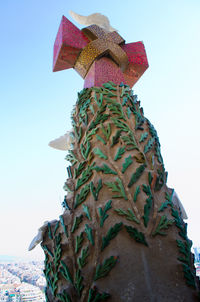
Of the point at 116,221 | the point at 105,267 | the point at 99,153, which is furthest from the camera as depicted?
the point at 99,153

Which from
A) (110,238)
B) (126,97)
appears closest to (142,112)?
(126,97)

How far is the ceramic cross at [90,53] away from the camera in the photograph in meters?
2.49

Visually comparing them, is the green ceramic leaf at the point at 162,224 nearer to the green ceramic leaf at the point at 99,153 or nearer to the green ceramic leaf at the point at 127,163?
the green ceramic leaf at the point at 127,163

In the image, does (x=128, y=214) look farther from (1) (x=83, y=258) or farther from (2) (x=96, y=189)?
(1) (x=83, y=258)

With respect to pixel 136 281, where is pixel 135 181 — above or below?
above

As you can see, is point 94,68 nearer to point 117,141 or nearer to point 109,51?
point 109,51

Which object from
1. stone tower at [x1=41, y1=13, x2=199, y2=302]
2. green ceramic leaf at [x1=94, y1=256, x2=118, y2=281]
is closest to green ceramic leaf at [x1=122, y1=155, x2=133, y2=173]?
stone tower at [x1=41, y1=13, x2=199, y2=302]

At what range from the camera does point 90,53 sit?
2.56 m

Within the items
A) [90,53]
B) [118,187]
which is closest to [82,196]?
[118,187]

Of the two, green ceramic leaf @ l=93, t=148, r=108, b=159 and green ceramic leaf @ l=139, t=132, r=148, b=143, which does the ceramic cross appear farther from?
green ceramic leaf @ l=93, t=148, r=108, b=159

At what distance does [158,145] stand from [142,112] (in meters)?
0.45

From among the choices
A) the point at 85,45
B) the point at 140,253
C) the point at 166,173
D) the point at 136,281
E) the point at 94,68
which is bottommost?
the point at 136,281

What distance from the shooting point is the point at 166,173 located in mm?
1863

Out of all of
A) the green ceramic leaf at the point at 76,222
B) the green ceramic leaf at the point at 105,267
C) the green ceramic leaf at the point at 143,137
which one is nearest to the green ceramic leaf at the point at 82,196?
the green ceramic leaf at the point at 76,222
